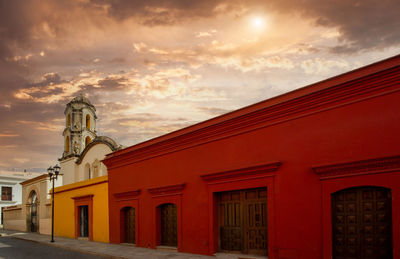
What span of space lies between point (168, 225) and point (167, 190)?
1.28m

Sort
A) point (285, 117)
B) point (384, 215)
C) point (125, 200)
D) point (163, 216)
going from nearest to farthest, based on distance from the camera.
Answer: point (384, 215) → point (285, 117) → point (163, 216) → point (125, 200)

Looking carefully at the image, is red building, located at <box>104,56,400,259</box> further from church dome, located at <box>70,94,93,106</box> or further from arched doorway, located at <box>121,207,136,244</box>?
church dome, located at <box>70,94,93,106</box>

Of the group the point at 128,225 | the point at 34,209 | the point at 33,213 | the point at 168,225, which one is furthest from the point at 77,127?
the point at 168,225

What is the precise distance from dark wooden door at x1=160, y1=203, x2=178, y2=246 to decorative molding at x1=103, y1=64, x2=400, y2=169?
1910 millimetres

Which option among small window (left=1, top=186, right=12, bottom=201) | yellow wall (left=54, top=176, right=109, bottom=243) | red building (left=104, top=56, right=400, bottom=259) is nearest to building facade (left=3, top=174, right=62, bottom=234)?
yellow wall (left=54, top=176, right=109, bottom=243)

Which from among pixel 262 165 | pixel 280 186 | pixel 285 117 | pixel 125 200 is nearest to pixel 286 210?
pixel 280 186

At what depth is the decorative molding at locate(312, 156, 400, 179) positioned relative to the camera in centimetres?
747

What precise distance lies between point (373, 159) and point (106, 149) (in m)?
18.4

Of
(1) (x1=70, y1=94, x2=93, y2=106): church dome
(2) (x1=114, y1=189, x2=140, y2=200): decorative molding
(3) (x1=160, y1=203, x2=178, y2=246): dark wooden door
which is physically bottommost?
(3) (x1=160, y1=203, x2=178, y2=246): dark wooden door

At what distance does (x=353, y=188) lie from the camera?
8086 mm

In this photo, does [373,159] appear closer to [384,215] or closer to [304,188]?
[384,215]

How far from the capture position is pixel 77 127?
29.3 metres

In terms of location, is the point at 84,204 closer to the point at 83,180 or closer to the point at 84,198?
the point at 84,198

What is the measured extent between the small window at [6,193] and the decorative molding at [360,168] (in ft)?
130
